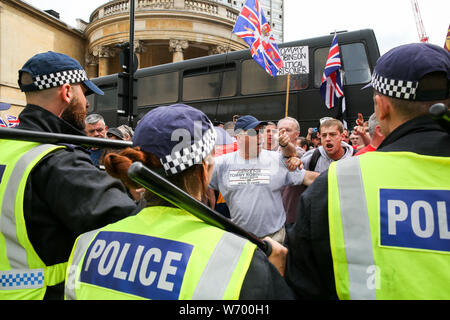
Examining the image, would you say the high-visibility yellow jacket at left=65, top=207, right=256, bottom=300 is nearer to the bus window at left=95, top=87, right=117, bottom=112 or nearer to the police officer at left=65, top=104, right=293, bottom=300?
the police officer at left=65, top=104, right=293, bottom=300

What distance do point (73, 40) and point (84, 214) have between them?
27.5 m

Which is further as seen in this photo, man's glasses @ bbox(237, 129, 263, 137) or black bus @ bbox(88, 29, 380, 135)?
black bus @ bbox(88, 29, 380, 135)

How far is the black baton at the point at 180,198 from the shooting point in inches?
36.2

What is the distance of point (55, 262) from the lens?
1522mm

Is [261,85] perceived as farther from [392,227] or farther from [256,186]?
[392,227]

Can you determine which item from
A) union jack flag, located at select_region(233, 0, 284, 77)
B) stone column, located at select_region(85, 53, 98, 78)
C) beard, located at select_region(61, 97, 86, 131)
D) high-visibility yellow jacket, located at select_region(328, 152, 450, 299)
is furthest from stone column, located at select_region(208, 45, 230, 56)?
high-visibility yellow jacket, located at select_region(328, 152, 450, 299)

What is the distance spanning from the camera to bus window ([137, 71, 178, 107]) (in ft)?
32.6

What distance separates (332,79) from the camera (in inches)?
272

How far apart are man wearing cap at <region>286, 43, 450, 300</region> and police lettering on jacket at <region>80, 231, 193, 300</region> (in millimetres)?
495

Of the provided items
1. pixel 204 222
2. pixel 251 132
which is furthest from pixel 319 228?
pixel 251 132

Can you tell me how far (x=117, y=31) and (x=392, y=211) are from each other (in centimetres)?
2395

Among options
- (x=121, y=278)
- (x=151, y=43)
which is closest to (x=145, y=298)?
(x=121, y=278)

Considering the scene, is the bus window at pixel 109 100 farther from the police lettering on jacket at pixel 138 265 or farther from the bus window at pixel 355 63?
the police lettering on jacket at pixel 138 265

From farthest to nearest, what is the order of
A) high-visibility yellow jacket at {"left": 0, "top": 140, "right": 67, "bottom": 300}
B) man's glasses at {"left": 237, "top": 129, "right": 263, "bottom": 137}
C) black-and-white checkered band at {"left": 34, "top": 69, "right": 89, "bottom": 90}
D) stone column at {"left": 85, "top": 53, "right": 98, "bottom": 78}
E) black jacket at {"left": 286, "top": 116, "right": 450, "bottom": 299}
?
stone column at {"left": 85, "top": 53, "right": 98, "bottom": 78} → man's glasses at {"left": 237, "top": 129, "right": 263, "bottom": 137} → black-and-white checkered band at {"left": 34, "top": 69, "right": 89, "bottom": 90} → high-visibility yellow jacket at {"left": 0, "top": 140, "right": 67, "bottom": 300} → black jacket at {"left": 286, "top": 116, "right": 450, "bottom": 299}
